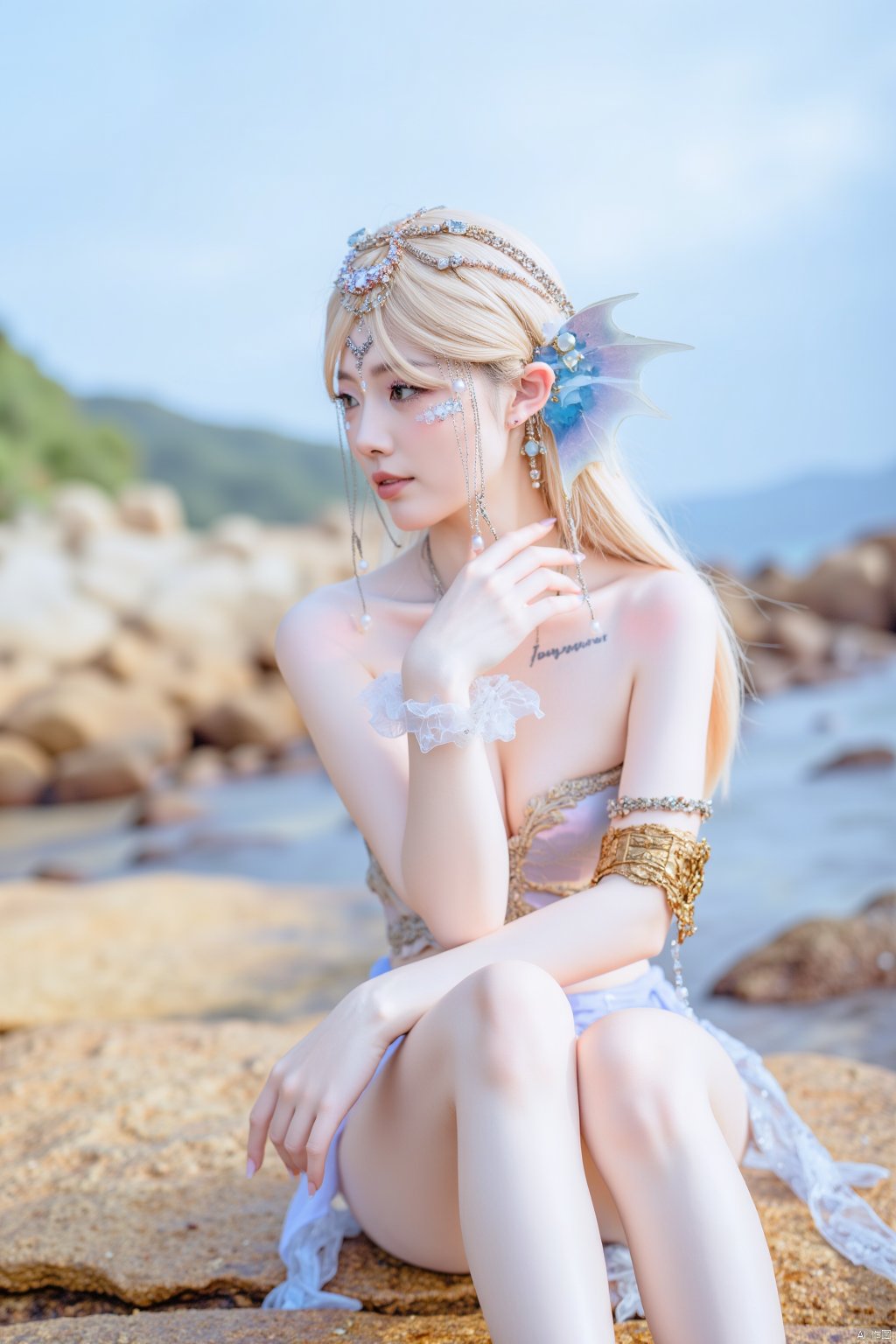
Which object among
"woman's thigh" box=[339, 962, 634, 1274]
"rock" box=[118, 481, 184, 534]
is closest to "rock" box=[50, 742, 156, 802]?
"woman's thigh" box=[339, 962, 634, 1274]

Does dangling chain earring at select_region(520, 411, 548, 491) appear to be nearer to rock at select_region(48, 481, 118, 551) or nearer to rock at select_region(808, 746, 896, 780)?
rock at select_region(808, 746, 896, 780)

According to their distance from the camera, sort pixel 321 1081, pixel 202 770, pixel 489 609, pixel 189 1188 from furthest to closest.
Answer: pixel 202 770 < pixel 189 1188 < pixel 489 609 < pixel 321 1081

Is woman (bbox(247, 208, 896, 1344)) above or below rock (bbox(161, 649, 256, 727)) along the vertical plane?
above

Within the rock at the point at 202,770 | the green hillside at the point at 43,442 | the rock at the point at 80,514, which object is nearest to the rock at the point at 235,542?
the rock at the point at 80,514

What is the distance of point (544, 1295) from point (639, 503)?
1436 mm

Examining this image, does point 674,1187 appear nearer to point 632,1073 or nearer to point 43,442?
point 632,1073

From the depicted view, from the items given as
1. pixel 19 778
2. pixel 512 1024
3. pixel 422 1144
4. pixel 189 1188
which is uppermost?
pixel 512 1024

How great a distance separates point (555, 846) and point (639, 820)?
0.22 metres

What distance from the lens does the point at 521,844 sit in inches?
91.9

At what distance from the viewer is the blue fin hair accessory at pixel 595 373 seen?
2.30m

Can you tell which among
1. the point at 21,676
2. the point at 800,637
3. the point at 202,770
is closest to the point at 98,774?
the point at 202,770

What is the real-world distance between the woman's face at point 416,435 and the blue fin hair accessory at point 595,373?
11 centimetres

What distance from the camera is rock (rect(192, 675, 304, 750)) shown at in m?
12.9

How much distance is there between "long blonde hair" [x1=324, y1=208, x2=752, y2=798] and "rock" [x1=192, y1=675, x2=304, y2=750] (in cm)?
1032
